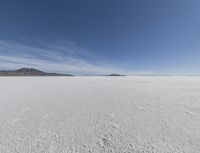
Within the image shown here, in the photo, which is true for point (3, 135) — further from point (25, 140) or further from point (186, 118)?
point (186, 118)

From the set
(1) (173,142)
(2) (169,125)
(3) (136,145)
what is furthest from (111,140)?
(2) (169,125)

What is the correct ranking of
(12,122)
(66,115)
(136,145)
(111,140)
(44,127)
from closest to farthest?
(136,145), (111,140), (44,127), (12,122), (66,115)

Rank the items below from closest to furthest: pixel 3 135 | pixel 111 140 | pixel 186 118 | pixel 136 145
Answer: pixel 136 145, pixel 111 140, pixel 3 135, pixel 186 118

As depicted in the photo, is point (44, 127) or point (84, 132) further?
point (44, 127)

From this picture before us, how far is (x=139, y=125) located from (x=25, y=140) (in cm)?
195

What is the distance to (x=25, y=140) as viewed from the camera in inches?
64.1

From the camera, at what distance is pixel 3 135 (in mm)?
1747

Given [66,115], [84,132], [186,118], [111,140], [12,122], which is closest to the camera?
[111,140]

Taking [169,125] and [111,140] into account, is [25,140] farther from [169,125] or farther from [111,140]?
[169,125]

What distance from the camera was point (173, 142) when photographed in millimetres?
1564

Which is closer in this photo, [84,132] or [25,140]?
[25,140]

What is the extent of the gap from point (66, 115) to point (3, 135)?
114cm

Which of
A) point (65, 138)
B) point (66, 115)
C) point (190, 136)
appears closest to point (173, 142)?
point (190, 136)

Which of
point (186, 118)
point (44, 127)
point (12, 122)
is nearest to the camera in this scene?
point (44, 127)
